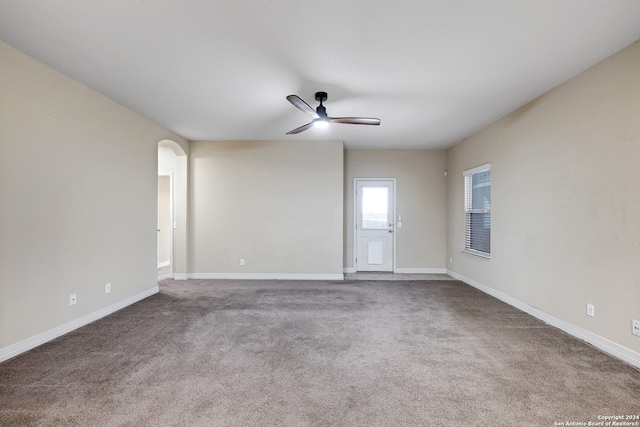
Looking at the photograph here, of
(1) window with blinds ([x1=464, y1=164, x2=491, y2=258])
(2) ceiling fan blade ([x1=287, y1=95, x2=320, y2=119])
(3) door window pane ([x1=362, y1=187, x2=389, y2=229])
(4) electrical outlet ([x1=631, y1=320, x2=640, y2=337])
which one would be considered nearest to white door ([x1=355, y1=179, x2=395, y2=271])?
(3) door window pane ([x1=362, y1=187, x2=389, y2=229])

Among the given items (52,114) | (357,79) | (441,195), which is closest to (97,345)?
(52,114)

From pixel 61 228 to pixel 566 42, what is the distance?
4947 millimetres

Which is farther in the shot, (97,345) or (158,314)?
(158,314)

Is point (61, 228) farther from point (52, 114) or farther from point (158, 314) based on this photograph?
point (158, 314)

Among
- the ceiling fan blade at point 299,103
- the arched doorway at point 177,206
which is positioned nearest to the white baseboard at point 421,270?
the ceiling fan blade at point 299,103

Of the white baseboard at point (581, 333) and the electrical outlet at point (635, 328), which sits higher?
the electrical outlet at point (635, 328)

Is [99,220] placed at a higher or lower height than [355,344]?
higher

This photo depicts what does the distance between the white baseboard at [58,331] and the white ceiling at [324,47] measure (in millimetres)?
2597

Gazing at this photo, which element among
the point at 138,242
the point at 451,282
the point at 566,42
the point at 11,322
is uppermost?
the point at 566,42

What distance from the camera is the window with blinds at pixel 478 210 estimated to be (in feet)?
15.0

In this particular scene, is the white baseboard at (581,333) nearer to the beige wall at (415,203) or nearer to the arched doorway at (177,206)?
the beige wall at (415,203)

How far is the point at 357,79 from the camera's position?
292cm

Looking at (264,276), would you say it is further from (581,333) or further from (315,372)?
(581,333)

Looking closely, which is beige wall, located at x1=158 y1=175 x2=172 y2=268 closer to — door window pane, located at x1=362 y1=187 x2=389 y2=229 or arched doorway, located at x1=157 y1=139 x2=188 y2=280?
arched doorway, located at x1=157 y1=139 x2=188 y2=280
